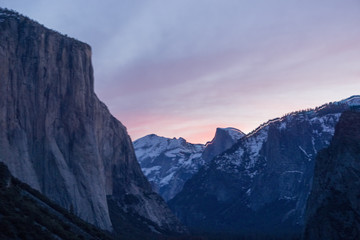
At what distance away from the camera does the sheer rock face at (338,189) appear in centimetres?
12350

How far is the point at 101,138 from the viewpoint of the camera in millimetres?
164875

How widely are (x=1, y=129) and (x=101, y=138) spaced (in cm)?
5891

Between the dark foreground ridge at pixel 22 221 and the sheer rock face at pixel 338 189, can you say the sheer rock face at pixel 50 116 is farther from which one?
the sheer rock face at pixel 338 189

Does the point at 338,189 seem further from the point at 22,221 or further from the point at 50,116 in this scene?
the point at 22,221

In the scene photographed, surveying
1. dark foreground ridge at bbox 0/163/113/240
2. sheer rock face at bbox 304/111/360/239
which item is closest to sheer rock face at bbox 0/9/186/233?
dark foreground ridge at bbox 0/163/113/240

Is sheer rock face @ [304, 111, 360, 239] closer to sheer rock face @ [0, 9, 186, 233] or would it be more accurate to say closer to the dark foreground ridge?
sheer rock face @ [0, 9, 186, 233]

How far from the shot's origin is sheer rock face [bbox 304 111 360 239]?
123500mm

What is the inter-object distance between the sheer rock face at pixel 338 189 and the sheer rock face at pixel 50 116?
50.2 metres

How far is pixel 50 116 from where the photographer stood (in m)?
126

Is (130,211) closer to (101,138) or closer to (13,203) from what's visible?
(101,138)

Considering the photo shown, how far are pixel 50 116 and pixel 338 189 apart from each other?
68.6 metres

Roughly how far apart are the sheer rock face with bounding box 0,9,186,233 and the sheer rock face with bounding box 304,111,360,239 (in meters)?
50.2

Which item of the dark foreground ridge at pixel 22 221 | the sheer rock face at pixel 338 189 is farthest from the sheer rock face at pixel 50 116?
the sheer rock face at pixel 338 189

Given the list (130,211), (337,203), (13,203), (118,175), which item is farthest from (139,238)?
(13,203)
